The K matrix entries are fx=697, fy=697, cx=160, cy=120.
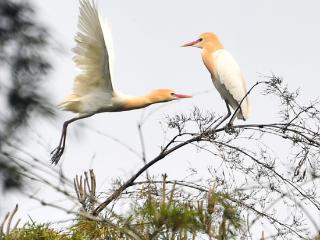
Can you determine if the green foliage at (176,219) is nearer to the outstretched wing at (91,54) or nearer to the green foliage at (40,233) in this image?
the green foliage at (40,233)

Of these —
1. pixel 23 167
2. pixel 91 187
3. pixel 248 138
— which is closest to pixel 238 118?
pixel 248 138

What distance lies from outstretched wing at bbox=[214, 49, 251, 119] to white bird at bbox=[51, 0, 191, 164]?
25.8 inches

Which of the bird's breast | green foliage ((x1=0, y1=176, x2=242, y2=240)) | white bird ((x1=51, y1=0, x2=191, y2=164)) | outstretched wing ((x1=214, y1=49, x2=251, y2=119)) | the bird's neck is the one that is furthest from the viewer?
the bird's neck

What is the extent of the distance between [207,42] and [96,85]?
135 centimetres

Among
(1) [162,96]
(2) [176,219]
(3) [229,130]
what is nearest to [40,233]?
(3) [229,130]

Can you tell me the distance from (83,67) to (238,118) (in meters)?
1.29

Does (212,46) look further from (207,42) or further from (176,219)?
(176,219)

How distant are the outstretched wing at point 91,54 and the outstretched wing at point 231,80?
1.05m

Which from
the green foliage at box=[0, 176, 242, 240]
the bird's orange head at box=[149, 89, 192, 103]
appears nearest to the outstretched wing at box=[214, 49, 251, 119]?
the bird's orange head at box=[149, 89, 192, 103]

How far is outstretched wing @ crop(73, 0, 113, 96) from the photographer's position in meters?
3.98

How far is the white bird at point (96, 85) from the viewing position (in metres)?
4.20

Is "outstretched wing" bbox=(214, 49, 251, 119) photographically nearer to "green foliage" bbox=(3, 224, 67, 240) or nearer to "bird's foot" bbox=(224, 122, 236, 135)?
"bird's foot" bbox=(224, 122, 236, 135)

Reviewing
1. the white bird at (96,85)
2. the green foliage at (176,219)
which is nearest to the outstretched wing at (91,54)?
the white bird at (96,85)

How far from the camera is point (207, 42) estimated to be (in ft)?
18.5
